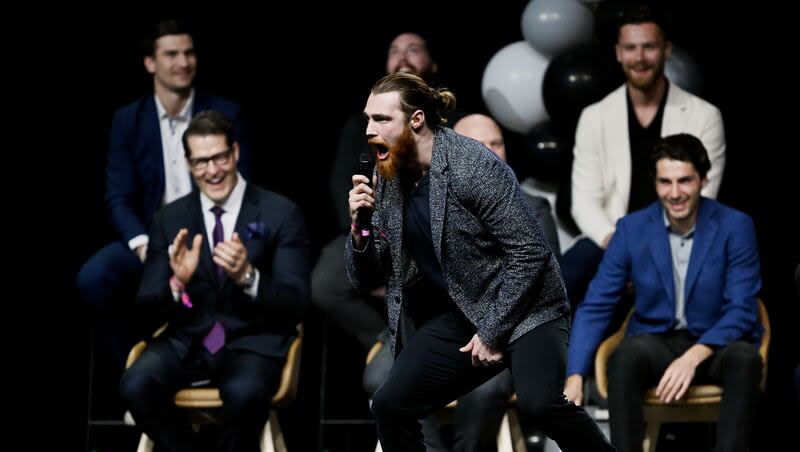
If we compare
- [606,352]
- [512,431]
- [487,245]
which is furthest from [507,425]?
[487,245]

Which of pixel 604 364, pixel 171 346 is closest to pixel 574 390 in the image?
pixel 604 364

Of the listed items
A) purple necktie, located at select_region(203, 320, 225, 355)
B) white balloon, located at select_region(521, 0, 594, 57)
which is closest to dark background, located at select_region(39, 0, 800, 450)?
white balloon, located at select_region(521, 0, 594, 57)

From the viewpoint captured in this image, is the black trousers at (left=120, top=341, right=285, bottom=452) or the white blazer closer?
the black trousers at (left=120, top=341, right=285, bottom=452)

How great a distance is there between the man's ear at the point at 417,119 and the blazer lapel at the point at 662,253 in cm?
146

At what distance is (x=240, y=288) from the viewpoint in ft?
16.1

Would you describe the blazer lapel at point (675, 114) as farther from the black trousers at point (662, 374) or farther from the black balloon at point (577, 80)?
the black trousers at point (662, 374)

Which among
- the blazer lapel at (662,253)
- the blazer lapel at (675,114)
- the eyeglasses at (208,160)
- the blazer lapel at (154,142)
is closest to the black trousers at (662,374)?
the blazer lapel at (662,253)

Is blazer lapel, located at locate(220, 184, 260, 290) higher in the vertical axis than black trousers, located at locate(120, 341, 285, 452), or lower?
higher

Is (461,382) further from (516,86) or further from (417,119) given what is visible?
(516,86)

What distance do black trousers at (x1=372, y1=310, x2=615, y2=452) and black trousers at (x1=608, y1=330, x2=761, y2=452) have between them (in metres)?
0.95

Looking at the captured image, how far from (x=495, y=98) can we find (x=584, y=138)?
52 cm

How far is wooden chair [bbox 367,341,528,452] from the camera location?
15.6 ft

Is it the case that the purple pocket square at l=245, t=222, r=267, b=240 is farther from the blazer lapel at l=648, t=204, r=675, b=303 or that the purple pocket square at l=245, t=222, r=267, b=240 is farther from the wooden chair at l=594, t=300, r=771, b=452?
the blazer lapel at l=648, t=204, r=675, b=303

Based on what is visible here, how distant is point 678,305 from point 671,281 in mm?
99
